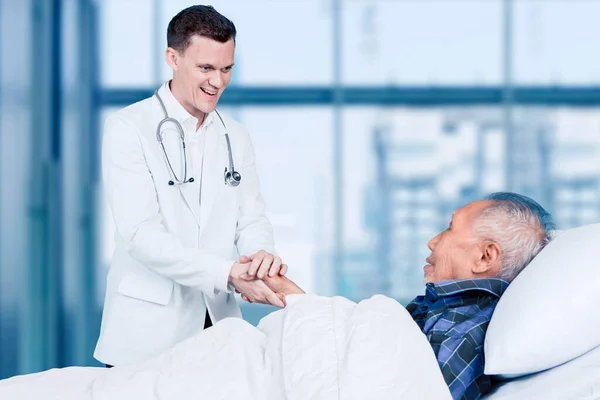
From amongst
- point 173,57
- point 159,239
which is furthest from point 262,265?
point 173,57

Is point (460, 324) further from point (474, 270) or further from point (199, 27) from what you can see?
point (199, 27)

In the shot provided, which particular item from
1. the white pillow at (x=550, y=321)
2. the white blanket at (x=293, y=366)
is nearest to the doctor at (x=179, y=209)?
the white blanket at (x=293, y=366)

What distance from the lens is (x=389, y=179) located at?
4.10m

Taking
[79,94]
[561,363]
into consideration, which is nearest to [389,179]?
[79,94]

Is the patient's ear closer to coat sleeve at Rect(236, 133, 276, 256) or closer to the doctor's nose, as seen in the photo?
coat sleeve at Rect(236, 133, 276, 256)

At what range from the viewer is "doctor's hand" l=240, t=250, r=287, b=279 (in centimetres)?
190

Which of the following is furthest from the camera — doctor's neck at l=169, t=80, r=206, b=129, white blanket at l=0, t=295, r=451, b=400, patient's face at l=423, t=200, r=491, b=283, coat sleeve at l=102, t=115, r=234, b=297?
doctor's neck at l=169, t=80, r=206, b=129

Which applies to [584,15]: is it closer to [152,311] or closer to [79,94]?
[79,94]

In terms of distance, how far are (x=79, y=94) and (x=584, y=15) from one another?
8.92 feet

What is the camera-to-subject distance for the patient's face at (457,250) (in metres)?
1.74

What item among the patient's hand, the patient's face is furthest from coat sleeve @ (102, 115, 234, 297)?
the patient's face

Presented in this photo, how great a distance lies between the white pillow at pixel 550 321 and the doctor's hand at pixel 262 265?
628 mm

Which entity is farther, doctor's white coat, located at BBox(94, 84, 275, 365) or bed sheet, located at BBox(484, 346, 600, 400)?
doctor's white coat, located at BBox(94, 84, 275, 365)

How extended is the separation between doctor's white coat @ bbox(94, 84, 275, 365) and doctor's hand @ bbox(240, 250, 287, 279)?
2.4 inches
